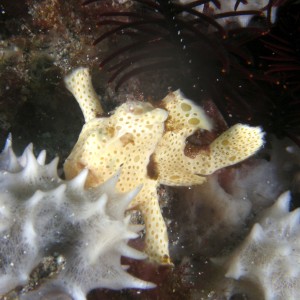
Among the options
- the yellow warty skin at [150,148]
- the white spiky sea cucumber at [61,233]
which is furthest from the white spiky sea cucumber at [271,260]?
the white spiky sea cucumber at [61,233]

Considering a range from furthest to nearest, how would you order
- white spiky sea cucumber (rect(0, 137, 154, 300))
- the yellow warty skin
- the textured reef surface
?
the yellow warty skin
the textured reef surface
white spiky sea cucumber (rect(0, 137, 154, 300))

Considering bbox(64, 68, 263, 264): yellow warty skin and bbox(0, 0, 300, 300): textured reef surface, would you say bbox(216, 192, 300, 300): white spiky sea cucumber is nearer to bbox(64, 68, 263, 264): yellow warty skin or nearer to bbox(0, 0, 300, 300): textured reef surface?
bbox(0, 0, 300, 300): textured reef surface

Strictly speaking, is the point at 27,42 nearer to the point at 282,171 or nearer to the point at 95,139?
the point at 95,139

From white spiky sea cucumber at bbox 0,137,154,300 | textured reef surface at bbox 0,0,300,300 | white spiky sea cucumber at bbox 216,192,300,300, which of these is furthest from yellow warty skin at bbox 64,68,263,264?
white spiky sea cucumber at bbox 216,192,300,300

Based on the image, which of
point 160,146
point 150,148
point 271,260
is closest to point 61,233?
point 150,148

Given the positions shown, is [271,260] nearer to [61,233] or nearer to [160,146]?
[160,146]

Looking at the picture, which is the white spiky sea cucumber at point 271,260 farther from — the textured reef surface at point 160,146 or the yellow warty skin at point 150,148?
the yellow warty skin at point 150,148

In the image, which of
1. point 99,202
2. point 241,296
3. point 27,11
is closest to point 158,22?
point 27,11

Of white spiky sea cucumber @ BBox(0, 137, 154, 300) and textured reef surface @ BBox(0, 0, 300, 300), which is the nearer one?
white spiky sea cucumber @ BBox(0, 137, 154, 300)
